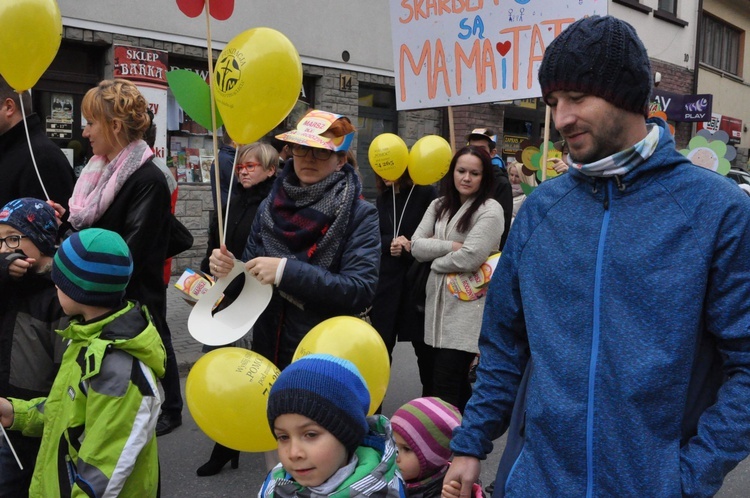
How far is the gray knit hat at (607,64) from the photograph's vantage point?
1.57 m

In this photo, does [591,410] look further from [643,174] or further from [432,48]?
[432,48]

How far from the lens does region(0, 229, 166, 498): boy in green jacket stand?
7.44ft

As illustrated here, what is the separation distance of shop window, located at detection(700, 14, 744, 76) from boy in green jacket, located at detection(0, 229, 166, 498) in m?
21.9

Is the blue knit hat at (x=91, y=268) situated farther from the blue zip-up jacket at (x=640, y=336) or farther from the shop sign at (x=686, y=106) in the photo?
the shop sign at (x=686, y=106)

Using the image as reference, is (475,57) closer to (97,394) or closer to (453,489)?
(97,394)

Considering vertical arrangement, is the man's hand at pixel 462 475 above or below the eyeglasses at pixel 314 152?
below

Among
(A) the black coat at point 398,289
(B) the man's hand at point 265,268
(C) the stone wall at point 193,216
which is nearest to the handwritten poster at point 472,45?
(A) the black coat at point 398,289

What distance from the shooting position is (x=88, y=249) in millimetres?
2463

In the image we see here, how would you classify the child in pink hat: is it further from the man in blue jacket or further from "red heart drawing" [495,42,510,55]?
"red heart drawing" [495,42,510,55]

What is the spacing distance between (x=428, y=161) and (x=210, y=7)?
8.27 feet

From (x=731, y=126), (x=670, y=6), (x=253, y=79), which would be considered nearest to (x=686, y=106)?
(x=670, y=6)

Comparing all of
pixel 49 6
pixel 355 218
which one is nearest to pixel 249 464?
pixel 355 218

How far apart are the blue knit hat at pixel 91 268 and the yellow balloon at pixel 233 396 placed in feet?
1.36

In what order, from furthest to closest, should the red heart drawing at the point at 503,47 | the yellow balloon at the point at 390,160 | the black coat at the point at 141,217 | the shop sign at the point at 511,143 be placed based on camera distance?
the shop sign at the point at 511,143
the yellow balloon at the point at 390,160
the red heart drawing at the point at 503,47
the black coat at the point at 141,217
